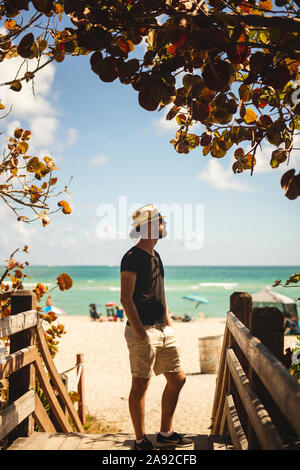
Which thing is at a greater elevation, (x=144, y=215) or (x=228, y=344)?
(x=144, y=215)

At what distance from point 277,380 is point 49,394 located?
2942 mm

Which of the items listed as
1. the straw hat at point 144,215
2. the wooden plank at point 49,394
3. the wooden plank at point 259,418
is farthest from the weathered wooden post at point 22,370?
the wooden plank at point 259,418

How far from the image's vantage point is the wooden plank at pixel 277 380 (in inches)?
57.7

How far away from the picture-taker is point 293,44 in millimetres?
1861

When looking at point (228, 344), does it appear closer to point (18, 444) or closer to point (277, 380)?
point (18, 444)

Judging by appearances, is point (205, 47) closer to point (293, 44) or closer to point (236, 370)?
point (293, 44)

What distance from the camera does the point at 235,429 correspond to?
2859 millimetres

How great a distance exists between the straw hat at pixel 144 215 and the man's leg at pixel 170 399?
4.28 feet

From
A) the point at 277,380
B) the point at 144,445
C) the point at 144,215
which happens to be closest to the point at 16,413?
the point at 144,445

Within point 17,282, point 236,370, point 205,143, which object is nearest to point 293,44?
point 205,143

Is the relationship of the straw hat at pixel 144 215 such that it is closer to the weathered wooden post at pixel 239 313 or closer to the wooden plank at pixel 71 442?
the weathered wooden post at pixel 239 313

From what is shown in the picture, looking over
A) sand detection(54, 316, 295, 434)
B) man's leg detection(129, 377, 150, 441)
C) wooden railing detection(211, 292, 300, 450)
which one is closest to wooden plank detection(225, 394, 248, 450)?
wooden railing detection(211, 292, 300, 450)

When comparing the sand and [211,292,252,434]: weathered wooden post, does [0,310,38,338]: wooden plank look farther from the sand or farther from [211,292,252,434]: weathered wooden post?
the sand
